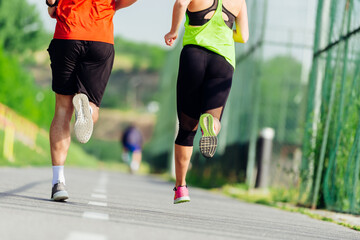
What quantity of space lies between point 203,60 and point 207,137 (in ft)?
2.34

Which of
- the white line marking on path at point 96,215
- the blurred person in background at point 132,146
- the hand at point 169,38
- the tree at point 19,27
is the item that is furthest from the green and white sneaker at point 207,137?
the tree at point 19,27

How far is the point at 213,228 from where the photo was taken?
18.4 feet

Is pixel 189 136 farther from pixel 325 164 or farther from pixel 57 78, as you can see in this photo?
pixel 325 164

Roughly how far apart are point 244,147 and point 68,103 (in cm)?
1072

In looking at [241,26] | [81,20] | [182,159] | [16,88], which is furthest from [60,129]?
[16,88]

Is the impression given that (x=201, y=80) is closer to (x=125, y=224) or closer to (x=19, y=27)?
(x=125, y=224)

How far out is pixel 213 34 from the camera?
6906mm

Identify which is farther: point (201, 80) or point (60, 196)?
point (201, 80)

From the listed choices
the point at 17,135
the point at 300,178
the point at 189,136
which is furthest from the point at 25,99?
the point at 189,136

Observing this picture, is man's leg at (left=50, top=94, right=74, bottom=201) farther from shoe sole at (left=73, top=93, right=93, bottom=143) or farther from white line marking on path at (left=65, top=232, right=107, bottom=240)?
white line marking on path at (left=65, top=232, right=107, bottom=240)

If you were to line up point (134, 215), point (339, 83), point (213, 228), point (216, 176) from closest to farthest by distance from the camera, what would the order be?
point (213, 228), point (134, 215), point (339, 83), point (216, 176)

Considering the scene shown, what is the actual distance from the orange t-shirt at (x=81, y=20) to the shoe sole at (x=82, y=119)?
0.52 metres

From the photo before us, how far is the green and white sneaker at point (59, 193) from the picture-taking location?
6.54 metres

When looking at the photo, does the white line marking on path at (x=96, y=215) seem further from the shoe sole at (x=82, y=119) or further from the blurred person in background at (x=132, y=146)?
the blurred person in background at (x=132, y=146)
